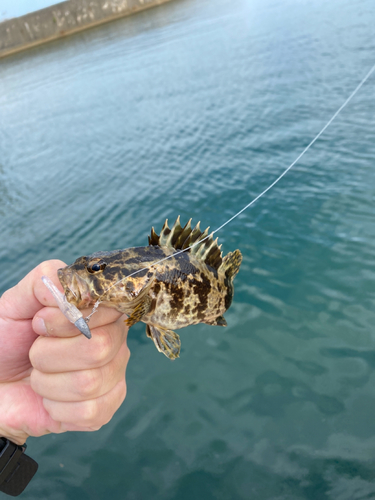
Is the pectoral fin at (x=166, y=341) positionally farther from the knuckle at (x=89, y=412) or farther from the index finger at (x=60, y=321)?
the knuckle at (x=89, y=412)

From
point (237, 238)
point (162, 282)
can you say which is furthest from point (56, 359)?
point (237, 238)

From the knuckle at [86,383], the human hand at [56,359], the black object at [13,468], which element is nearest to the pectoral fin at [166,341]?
the human hand at [56,359]

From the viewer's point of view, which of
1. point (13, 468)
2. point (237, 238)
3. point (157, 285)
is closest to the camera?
point (157, 285)

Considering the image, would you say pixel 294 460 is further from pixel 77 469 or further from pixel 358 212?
pixel 358 212

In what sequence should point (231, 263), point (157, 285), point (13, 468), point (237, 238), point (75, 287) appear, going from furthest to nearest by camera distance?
point (237, 238), point (13, 468), point (231, 263), point (157, 285), point (75, 287)

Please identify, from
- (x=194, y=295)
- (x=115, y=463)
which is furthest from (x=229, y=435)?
(x=194, y=295)

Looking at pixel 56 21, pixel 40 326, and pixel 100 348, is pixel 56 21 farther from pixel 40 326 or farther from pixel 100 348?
pixel 100 348

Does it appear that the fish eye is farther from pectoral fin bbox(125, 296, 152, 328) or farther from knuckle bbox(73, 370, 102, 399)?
knuckle bbox(73, 370, 102, 399)

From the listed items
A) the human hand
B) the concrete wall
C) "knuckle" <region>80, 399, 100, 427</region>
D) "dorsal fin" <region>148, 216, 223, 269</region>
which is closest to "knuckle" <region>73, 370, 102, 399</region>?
the human hand
